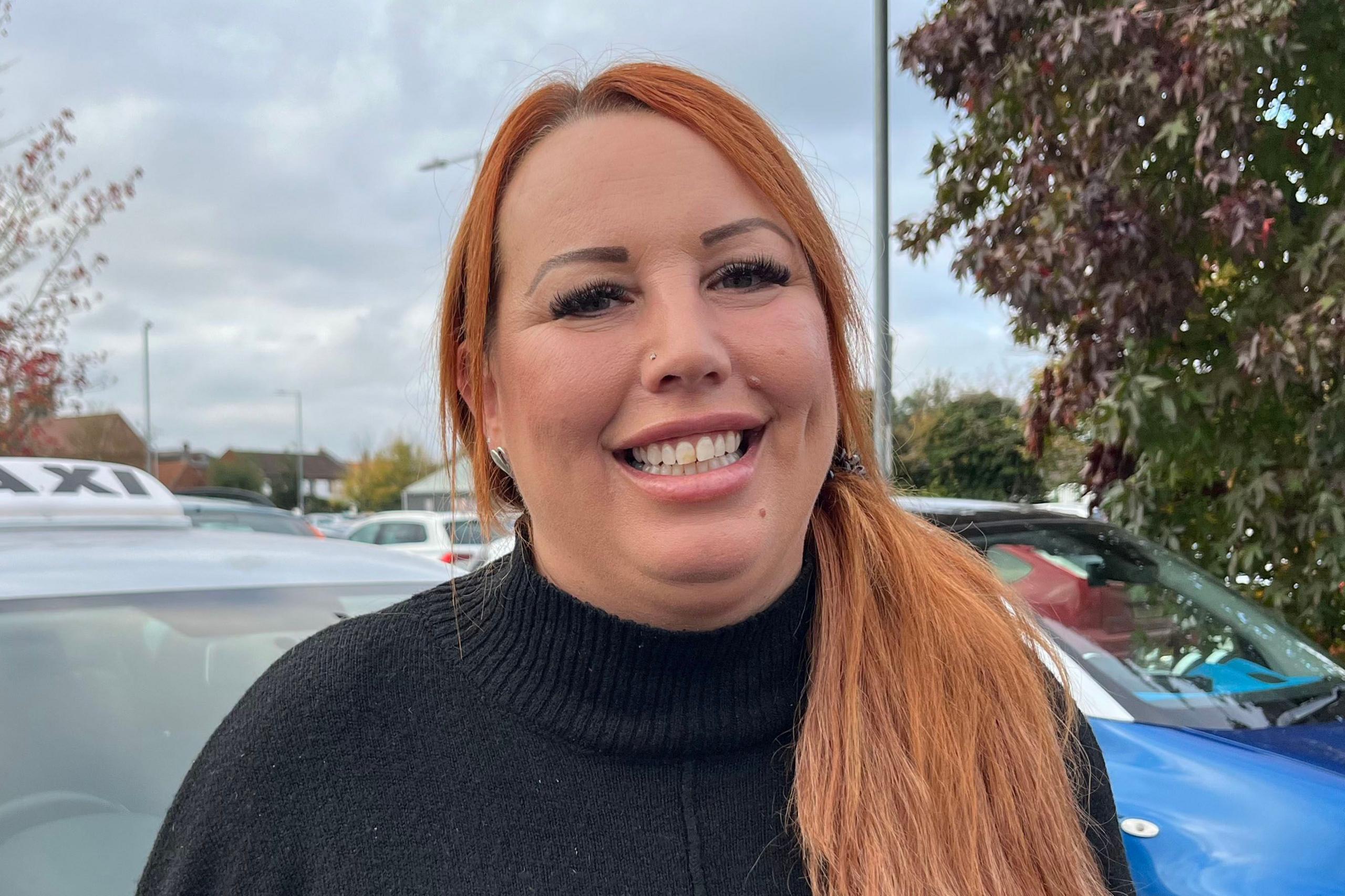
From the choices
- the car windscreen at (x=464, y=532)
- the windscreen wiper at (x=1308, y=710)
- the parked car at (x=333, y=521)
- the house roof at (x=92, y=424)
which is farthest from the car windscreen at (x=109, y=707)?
the parked car at (x=333, y=521)

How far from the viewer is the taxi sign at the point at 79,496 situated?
2314 mm

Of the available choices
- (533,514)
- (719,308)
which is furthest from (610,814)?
(719,308)

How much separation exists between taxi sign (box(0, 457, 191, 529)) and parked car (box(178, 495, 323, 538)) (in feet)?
11.6

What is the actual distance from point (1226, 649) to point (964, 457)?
42.4 feet

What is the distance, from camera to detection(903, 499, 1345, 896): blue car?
2.36 m

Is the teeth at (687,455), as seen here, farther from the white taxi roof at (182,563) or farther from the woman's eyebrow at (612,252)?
the white taxi roof at (182,563)

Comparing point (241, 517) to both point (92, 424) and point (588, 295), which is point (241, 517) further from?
point (92, 424)

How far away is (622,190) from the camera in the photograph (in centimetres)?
117

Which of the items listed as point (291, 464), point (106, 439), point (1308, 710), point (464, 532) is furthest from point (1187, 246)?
point (291, 464)

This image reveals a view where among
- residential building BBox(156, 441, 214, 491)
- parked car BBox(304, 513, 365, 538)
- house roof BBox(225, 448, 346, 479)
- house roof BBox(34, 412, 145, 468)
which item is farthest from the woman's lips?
house roof BBox(225, 448, 346, 479)

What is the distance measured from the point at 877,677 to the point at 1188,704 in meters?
2.04

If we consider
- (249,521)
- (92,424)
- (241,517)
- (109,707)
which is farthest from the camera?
(92,424)

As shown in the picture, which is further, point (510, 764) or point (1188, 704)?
point (1188, 704)

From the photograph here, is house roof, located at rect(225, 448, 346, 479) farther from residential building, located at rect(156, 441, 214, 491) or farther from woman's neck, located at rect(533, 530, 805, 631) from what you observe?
woman's neck, located at rect(533, 530, 805, 631)
